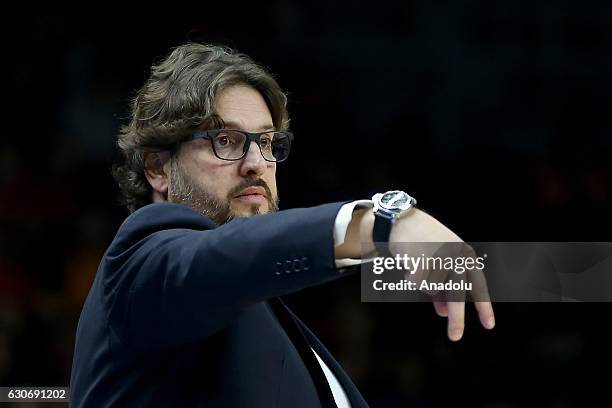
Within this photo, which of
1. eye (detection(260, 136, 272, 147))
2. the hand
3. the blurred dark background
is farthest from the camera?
the blurred dark background

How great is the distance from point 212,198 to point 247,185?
0.09m

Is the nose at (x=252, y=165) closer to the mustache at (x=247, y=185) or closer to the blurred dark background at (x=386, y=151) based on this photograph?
the mustache at (x=247, y=185)

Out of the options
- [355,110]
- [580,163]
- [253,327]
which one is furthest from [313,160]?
[253,327]

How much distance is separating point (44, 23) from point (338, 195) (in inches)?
83.1

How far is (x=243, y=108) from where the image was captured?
2.63m

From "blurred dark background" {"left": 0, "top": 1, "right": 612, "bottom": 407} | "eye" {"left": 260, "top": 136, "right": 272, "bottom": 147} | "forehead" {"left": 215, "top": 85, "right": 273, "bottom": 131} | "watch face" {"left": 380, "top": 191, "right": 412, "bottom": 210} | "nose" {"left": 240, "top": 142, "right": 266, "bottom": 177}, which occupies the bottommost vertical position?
"blurred dark background" {"left": 0, "top": 1, "right": 612, "bottom": 407}

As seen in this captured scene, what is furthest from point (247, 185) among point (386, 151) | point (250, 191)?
point (386, 151)

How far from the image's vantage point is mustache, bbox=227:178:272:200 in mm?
2508

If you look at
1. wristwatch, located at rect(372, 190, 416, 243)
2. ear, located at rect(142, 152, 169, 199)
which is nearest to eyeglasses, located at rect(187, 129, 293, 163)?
ear, located at rect(142, 152, 169, 199)

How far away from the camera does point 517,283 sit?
1848 mm

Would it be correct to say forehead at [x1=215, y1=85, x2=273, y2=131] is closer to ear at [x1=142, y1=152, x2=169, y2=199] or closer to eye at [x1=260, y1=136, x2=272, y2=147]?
eye at [x1=260, y1=136, x2=272, y2=147]

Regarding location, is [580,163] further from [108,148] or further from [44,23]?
[44,23]

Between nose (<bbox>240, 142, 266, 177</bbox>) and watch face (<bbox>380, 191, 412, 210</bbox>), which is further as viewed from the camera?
nose (<bbox>240, 142, 266, 177</bbox>)

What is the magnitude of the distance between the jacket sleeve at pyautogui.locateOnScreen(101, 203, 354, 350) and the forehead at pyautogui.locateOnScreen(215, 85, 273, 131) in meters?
0.69
